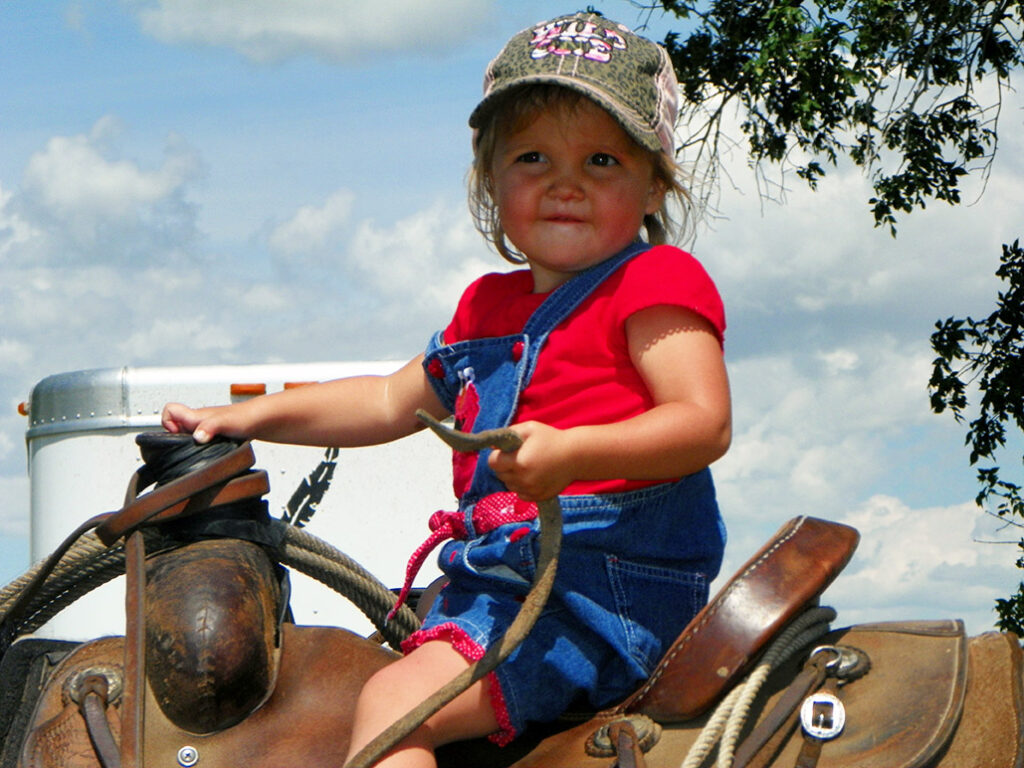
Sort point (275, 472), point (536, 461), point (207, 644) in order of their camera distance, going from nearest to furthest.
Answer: point (536, 461), point (207, 644), point (275, 472)

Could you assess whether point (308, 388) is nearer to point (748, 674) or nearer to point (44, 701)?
point (44, 701)

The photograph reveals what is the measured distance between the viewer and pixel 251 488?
8.34 ft

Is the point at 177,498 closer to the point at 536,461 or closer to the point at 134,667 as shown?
the point at 134,667

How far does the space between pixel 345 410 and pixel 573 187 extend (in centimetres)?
76

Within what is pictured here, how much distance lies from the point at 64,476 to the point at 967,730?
477cm

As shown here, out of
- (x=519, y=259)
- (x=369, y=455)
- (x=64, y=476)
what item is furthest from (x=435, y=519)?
(x=64, y=476)

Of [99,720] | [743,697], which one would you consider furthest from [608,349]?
[99,720]

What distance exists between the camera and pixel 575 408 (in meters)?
2.33

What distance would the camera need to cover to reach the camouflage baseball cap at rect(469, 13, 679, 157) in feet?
7.96

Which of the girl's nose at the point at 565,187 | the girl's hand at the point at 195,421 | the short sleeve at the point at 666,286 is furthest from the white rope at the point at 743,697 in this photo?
the girl's hand at the point at 195,421

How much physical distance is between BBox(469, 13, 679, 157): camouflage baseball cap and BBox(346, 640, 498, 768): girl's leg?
1.03 m

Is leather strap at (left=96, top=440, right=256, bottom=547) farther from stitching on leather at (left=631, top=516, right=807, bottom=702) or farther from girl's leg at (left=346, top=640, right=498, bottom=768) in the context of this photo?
stitching on leather at (left=631, top=516, right=807, bottom=702)

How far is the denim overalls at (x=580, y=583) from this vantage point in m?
2.19

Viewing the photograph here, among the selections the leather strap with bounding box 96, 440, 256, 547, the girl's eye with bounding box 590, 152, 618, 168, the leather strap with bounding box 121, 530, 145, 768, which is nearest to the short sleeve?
the girl's eye with bounding box 590, 152, 618, 168
